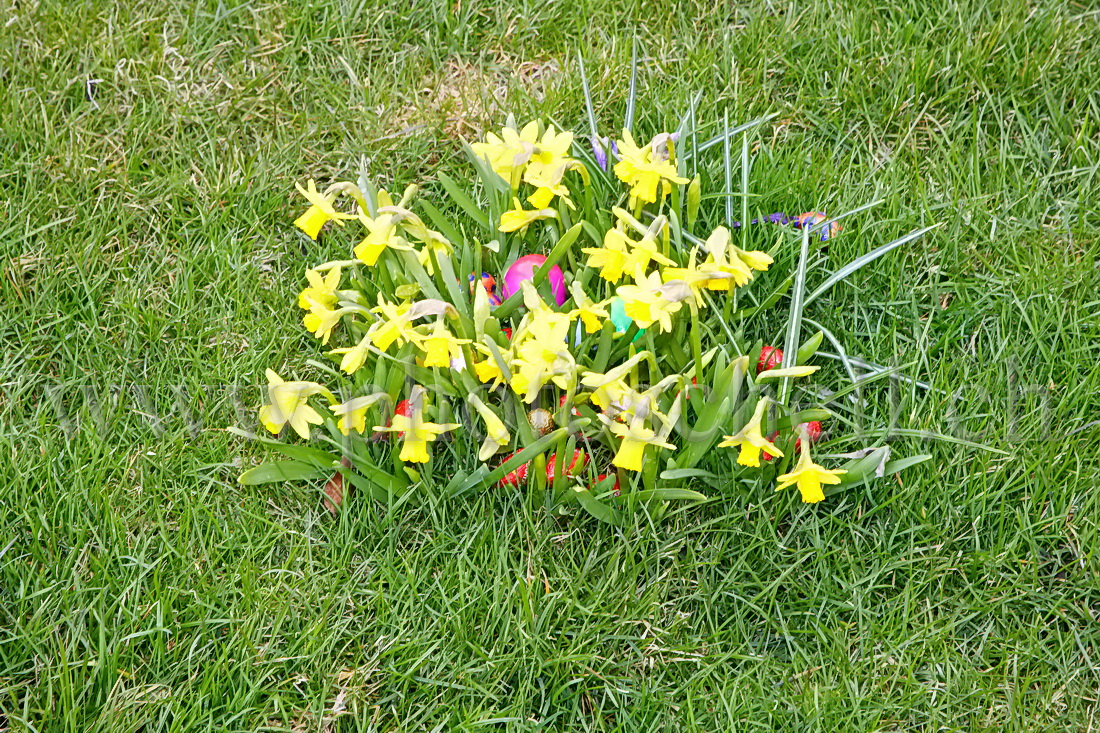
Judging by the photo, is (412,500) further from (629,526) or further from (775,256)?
(775,256)

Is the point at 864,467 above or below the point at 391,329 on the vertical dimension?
below

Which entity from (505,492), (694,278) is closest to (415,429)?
(505,492)

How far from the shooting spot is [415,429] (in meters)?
1.71

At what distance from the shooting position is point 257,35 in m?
2.64

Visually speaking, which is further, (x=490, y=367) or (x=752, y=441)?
(x=490, y=367)

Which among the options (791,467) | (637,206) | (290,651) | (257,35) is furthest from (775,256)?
(257,35)

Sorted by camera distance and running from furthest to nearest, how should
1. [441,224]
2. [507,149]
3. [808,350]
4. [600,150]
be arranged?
[600,150] < [441,224] < [507,149] < [808,350]

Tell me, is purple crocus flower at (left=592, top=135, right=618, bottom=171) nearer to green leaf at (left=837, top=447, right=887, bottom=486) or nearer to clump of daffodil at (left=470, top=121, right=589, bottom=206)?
clump of daffodil at (left=470, top=121, right=589, bottom=206)

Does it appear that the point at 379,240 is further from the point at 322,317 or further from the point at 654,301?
the point at 654,301

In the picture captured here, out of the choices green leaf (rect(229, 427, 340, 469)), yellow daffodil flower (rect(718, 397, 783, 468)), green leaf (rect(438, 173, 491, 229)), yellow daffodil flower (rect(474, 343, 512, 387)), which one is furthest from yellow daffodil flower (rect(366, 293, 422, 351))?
yellow daffodil flower (rect(718, 397, 783, 468))

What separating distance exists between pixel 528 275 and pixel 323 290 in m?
0.41

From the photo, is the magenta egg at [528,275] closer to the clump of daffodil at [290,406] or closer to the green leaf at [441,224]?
the green leaf at [441,224]

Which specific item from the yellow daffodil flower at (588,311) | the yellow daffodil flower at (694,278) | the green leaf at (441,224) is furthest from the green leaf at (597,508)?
the green leaf at (441,224)

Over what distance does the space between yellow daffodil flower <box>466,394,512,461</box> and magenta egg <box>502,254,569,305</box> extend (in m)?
0.29
